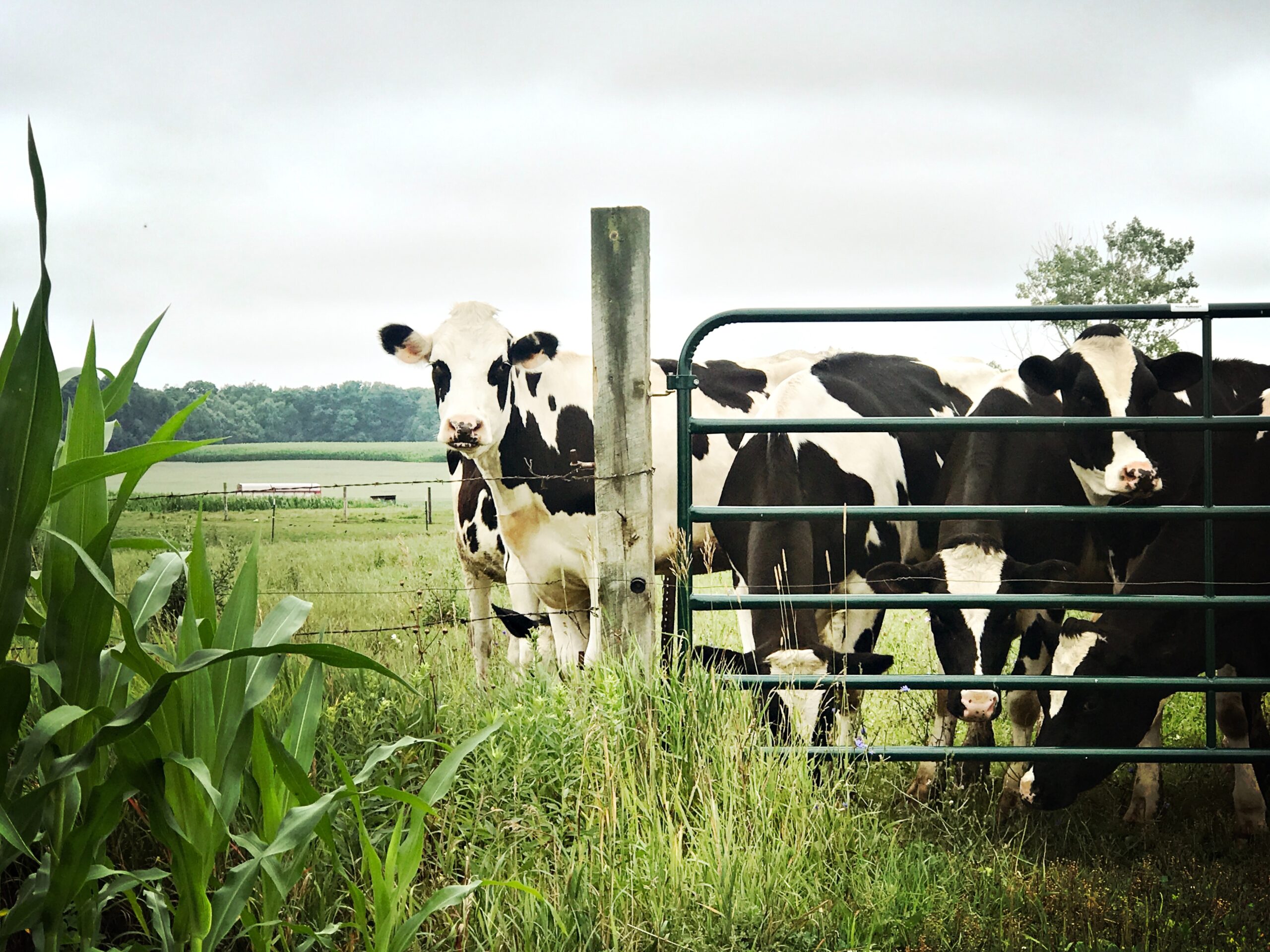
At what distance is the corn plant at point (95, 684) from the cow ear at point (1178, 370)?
3.96m

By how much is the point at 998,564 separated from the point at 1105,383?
3.51 ft

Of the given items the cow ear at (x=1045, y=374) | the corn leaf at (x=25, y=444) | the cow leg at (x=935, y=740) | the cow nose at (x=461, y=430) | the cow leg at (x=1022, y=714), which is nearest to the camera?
the corn leaf at (x=25, y=444)

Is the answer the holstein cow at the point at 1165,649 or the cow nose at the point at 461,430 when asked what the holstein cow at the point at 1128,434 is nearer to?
the holstein cow at the point at 1165,649

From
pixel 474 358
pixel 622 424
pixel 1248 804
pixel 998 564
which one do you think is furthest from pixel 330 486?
pixel 1248 804

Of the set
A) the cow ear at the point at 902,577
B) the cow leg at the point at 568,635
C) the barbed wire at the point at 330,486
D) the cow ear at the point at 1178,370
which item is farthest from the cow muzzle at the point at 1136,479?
the cow leg at the point at 568,635

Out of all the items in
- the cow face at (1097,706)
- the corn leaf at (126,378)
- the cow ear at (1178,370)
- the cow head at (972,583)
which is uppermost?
the cow ear at (1178,370)

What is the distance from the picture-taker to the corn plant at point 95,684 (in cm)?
201

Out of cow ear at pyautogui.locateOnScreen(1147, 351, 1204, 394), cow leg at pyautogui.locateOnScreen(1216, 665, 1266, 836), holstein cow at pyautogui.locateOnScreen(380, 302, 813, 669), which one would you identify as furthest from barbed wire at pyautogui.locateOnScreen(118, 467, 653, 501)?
cow leg at pyautogui.locateOnScreen(1216, 665, 1266, 836)

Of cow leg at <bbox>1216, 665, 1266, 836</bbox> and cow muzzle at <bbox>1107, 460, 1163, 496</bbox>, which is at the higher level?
cow muzzle at <bbox>1107, 460, 1163, 496</bbox>

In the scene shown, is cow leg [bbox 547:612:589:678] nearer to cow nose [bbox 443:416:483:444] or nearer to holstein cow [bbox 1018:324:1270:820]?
cow nose [bbox 443:416:483:444]

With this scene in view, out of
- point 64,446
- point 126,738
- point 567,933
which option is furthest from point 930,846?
point 64,446

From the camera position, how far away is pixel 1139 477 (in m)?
4.34

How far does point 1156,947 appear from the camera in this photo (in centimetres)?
309

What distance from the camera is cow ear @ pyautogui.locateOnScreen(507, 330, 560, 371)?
19.4ft
